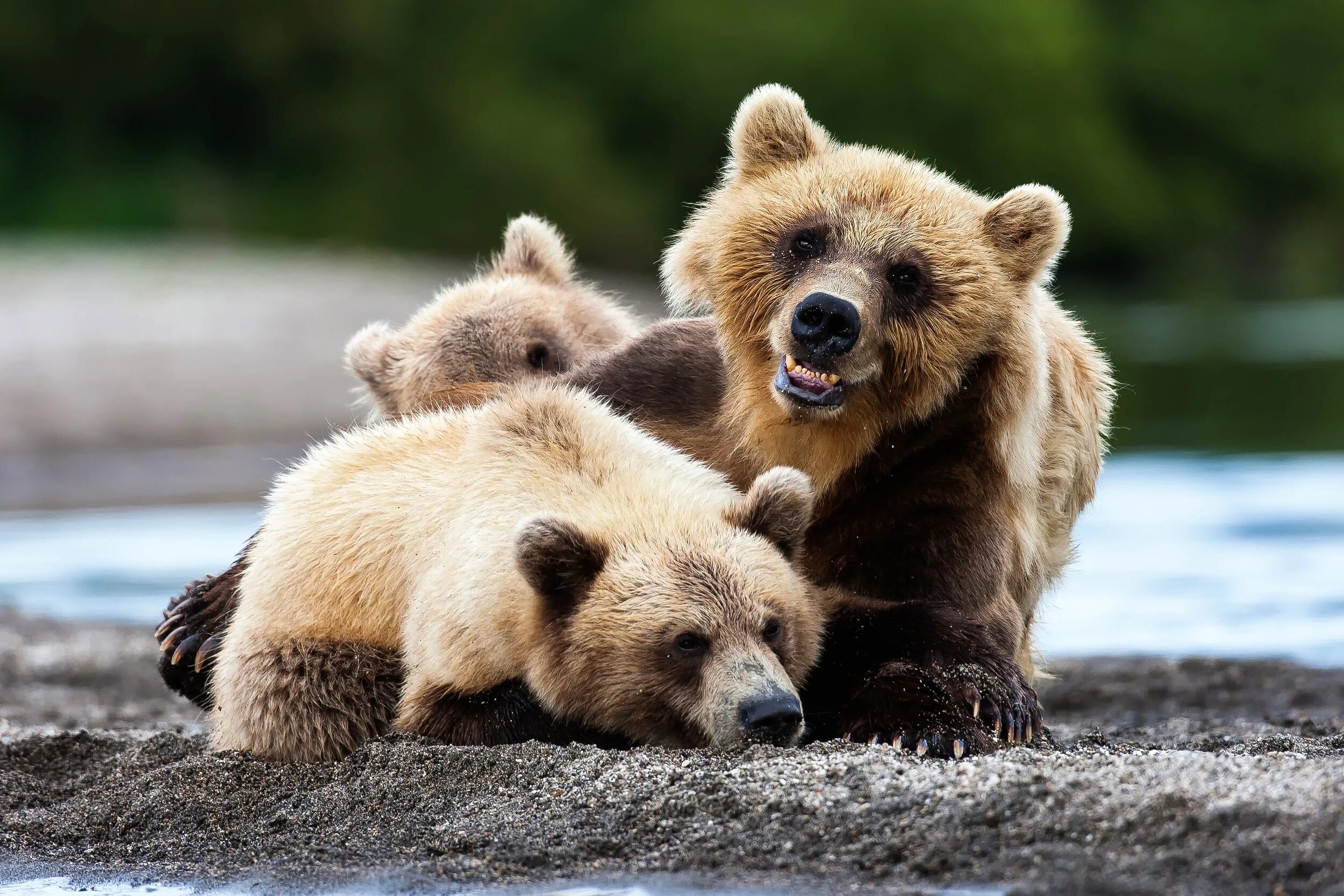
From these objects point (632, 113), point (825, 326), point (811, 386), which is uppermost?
point (632, 113)

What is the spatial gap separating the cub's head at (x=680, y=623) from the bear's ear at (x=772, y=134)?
1332 millimetres

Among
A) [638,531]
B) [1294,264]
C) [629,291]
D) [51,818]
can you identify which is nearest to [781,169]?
[638,531]

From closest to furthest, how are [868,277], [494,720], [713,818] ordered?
1. [713,818]
2. [494,720]
3. [868,277]

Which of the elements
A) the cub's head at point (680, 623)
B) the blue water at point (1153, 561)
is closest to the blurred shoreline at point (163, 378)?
the blue water at point (1153, 561)

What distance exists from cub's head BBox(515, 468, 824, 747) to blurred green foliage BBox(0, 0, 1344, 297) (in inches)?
1371

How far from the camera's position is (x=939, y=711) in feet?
16.9

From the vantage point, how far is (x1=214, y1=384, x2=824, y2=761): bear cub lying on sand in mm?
4992

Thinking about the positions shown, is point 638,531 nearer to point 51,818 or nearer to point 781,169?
point 781,169

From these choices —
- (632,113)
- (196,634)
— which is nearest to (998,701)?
(196,634)

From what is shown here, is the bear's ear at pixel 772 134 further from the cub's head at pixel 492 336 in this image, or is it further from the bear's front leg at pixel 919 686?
the bear's front leg at pixel 919 686

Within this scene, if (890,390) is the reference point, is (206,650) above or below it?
below

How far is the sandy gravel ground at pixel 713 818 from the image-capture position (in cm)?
393

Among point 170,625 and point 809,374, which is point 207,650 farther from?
point 809,374

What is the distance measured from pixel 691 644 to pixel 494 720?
685 millimetres
